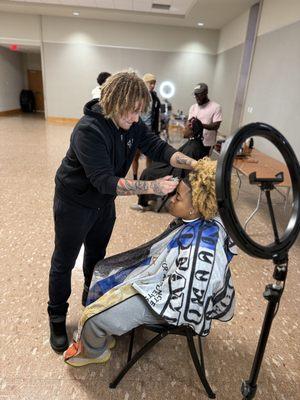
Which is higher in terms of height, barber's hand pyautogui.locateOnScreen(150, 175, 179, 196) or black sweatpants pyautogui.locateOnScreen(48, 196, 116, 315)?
barber's hand pyautogui.locateOnScreen(150, 175, 179, 196)

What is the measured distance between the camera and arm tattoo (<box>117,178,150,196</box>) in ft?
3.51

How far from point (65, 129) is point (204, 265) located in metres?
7.96

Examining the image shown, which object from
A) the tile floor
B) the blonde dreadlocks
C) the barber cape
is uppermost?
the blonde dreadlocks

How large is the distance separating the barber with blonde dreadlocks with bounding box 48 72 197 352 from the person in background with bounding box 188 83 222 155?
2280mm

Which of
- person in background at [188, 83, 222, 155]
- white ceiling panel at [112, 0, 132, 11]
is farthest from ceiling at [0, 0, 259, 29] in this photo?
person in background at [188, 83, 222, 155]

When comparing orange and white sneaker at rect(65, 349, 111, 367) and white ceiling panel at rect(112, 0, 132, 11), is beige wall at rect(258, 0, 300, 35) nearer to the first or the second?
white ceiling panel at rect(112, 0, 132, 11)

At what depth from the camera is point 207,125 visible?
3463 millimetres

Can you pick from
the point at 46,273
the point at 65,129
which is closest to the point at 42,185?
the point at 46,273

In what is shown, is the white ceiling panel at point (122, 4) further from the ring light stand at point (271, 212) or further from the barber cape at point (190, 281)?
the ring light stand at point (271, 212)

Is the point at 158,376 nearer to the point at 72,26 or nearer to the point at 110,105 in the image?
the point at 110,105

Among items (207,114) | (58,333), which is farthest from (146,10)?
(58,333)

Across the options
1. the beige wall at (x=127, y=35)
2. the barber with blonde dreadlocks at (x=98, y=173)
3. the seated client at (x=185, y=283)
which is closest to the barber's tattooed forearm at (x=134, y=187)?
the barber with blonde dreadlocks at (x=98, y=173)

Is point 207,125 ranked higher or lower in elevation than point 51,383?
higher

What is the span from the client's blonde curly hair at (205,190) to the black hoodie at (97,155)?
294 millimetres
